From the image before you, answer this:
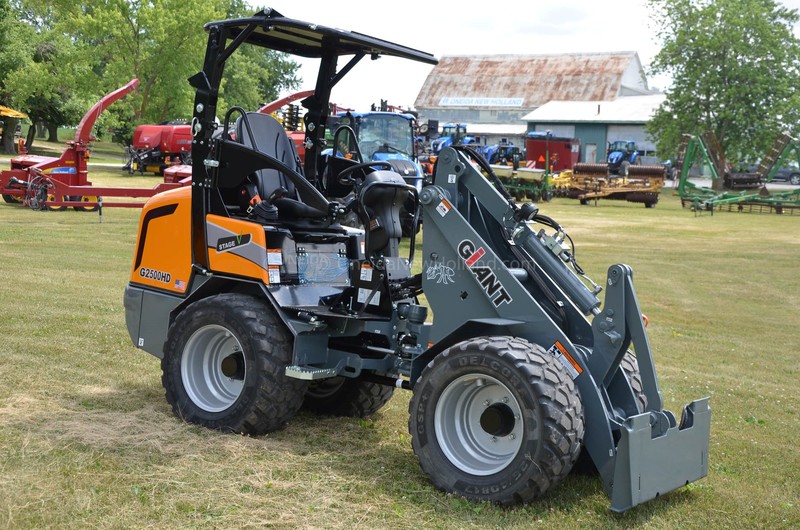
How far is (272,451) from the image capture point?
5.72 m

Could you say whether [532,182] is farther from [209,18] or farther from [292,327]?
[292,327]

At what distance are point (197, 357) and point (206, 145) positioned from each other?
55.6 inches

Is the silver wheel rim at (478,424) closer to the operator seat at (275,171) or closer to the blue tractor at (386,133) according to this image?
the operator seat at (275,171)

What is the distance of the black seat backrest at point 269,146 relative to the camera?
6.43 meters

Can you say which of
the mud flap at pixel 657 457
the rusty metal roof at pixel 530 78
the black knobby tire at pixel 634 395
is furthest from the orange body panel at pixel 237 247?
the rusty metal roof at pixel 530 78

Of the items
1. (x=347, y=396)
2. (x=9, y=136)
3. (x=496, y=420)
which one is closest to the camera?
(x=496, y=420)

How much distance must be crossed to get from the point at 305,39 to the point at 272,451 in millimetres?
2956

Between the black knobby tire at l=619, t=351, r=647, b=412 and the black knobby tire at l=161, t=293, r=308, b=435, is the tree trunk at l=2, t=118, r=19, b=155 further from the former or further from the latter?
the black knobby tire at l=619, t=351, r=647, b=412

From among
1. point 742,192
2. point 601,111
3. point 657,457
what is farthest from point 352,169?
point 601,111

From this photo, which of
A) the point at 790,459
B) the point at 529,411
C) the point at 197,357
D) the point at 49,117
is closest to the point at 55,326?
the point at 197,357

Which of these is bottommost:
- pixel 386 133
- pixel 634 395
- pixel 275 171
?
pixel 634 395

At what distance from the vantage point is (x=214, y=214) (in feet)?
20.7

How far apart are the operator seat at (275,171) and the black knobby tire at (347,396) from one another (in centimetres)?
124

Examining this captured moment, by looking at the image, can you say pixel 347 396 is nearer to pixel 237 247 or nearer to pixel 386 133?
pixel 237 247
